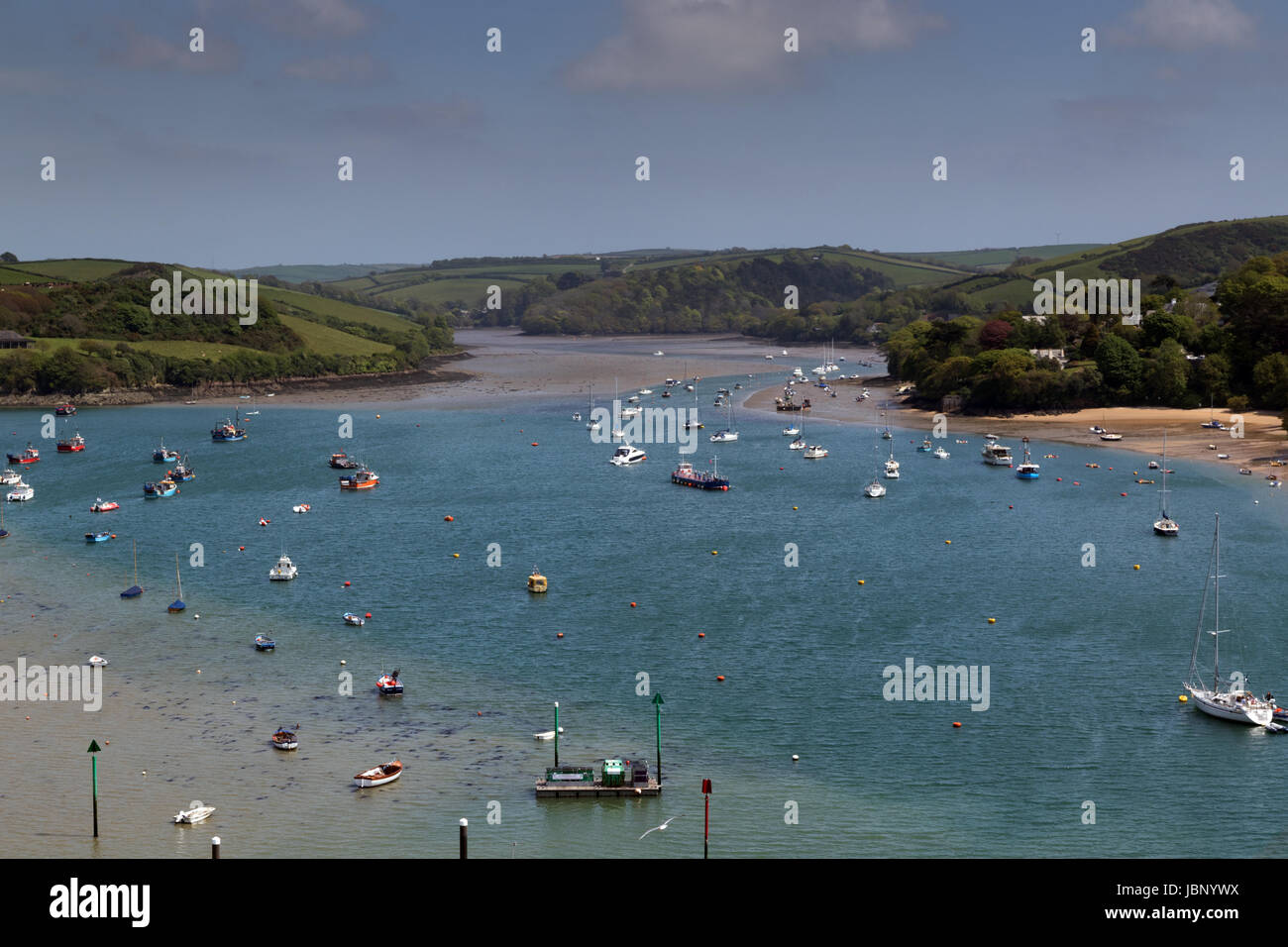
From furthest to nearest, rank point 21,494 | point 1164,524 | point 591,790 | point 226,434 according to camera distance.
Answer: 1. point 226,434
2. point 21,494
3. point 1164,524
4. point 591,790

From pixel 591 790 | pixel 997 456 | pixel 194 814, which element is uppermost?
pixel 997 456

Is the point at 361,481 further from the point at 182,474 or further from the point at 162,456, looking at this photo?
the point at 162,456

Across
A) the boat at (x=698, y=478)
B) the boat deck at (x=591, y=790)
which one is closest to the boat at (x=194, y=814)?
the boat deck at (x=591, y=790)

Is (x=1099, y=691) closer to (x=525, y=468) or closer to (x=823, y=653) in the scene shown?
(x=823, y=653)

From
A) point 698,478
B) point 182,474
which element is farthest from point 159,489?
point 698,478

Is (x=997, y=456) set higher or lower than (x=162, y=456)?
lower

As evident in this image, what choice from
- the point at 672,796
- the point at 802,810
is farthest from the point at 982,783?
the point at 672,796

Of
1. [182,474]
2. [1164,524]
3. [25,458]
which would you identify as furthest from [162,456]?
[1164,524]

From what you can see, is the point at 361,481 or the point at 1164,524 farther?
the point at 361,481

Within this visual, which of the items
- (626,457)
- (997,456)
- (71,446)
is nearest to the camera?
(997,456)
